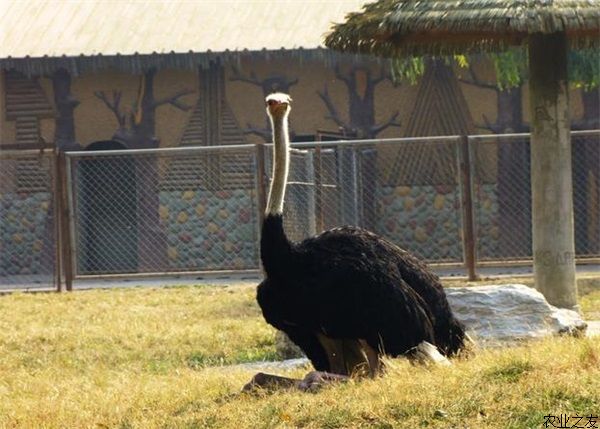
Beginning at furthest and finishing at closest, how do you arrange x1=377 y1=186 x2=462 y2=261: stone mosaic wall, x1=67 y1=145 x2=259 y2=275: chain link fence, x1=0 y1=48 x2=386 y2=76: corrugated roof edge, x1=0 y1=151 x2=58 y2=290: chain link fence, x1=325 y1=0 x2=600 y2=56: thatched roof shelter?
1. x1=0 y1=48 x2=386 y2=76: corrugated roof edge
2. x1=0 y1=151 x2=58 y2=290: chain link fence
3. x1=67 y1=145 x2=259 y2=275: chain link fence
4. x1=377 y1=186 x2=462 y2=261: stone mosaic wall
5. x1=325 y1=0 x2=600 y2=56: thatched roof shelter

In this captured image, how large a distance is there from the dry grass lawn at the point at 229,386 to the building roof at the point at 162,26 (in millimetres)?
8890

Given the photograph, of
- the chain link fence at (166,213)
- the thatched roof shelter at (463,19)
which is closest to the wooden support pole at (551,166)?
the thatched roof shelter at (463,19)

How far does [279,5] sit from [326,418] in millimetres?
16616

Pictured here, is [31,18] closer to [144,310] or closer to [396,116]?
[396,116]

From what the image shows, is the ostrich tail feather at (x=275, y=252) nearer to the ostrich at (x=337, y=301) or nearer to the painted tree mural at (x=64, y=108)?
Result: the ostrich at (x=337, y=301)

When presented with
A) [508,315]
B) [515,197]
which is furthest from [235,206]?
[508,315]

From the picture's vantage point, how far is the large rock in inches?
391

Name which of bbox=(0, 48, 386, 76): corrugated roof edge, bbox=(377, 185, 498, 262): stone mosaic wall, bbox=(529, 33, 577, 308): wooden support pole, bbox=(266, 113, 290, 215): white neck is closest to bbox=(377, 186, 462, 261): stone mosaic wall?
bbox=(377, 185, 498, 262): stone mosaic wall

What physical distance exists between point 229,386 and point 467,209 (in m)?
8.77

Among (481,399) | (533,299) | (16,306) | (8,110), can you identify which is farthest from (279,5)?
(481,399)

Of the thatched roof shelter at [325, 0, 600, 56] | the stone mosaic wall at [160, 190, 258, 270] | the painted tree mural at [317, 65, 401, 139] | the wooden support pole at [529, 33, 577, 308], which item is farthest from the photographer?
the painted tree mural at [317, 65, 401, 139]

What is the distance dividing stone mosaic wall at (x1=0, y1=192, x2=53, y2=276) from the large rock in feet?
36.5

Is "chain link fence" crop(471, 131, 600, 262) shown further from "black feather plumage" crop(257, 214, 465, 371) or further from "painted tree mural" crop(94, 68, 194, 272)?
"black feather plumage" crop(257, 214, 465, 371)

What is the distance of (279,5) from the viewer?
76.2 feet
